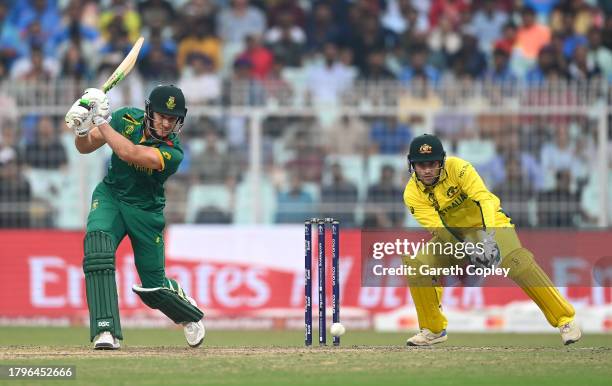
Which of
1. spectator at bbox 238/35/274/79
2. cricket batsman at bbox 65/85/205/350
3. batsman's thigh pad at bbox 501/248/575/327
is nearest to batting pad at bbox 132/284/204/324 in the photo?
cricket batsman at bbox 65/85/205/350

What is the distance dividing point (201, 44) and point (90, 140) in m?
8.58

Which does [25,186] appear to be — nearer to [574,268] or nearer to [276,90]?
[276,90]

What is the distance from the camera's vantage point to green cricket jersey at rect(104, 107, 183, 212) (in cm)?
962

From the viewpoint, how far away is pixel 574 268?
1451cm

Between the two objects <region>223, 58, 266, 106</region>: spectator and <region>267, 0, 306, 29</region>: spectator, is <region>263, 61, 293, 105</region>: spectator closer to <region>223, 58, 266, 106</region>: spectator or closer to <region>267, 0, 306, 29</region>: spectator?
<region>223, 58, 266, 106</region>: spectator

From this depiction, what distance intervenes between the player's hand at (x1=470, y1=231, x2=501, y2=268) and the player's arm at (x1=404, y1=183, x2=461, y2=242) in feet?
0.94

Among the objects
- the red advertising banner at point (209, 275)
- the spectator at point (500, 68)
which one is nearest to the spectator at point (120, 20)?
the red advertising banner at point (209, 275)

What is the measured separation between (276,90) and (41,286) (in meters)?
3.51

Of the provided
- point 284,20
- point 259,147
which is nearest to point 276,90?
point 259,147

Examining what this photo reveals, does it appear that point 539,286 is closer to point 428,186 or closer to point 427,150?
point 428,186

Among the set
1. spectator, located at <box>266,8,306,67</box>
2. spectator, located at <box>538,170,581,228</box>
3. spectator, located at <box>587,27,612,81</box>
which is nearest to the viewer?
spectator, located at <box>538,170,581,228</box>

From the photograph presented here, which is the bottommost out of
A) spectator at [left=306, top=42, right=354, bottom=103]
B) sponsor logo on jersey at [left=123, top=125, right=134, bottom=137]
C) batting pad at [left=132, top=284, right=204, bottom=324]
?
batting pad at [left=132, top=284, right=204, bottom=324]

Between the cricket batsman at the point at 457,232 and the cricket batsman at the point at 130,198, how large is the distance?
69.5 inches

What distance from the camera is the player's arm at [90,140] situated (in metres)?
9.59
